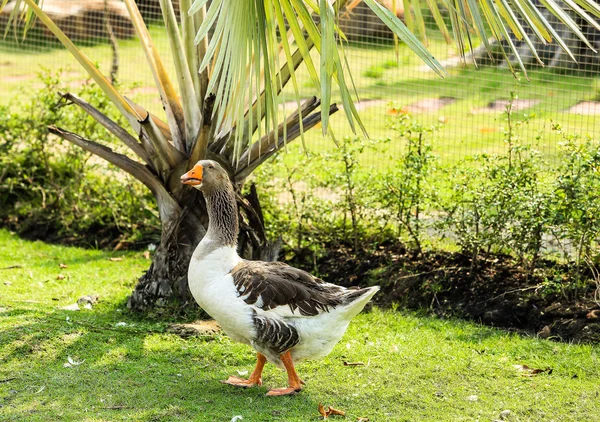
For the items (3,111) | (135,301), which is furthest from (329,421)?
(3,111)

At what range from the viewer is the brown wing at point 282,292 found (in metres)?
5.28

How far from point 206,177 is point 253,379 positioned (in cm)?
148

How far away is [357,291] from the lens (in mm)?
5273

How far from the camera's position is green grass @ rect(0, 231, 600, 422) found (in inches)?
199

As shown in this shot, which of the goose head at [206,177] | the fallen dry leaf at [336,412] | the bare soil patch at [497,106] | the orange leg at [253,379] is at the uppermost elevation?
the goose head at [206,177]

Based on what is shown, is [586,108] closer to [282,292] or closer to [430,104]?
[430,104]

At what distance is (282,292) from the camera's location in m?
5.31

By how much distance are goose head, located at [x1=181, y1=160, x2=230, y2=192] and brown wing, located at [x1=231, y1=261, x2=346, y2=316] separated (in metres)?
0.69

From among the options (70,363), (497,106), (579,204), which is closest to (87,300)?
(70,363)

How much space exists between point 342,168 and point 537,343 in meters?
2.72

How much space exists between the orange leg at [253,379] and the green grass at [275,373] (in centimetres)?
6

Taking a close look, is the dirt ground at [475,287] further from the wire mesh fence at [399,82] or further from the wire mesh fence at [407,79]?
the wire mesh fence at [407,79]

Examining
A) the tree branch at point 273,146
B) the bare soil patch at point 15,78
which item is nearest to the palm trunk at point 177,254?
the tree branch at point 273,146

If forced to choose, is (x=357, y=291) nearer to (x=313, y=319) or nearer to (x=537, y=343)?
(x=313, y=319)
